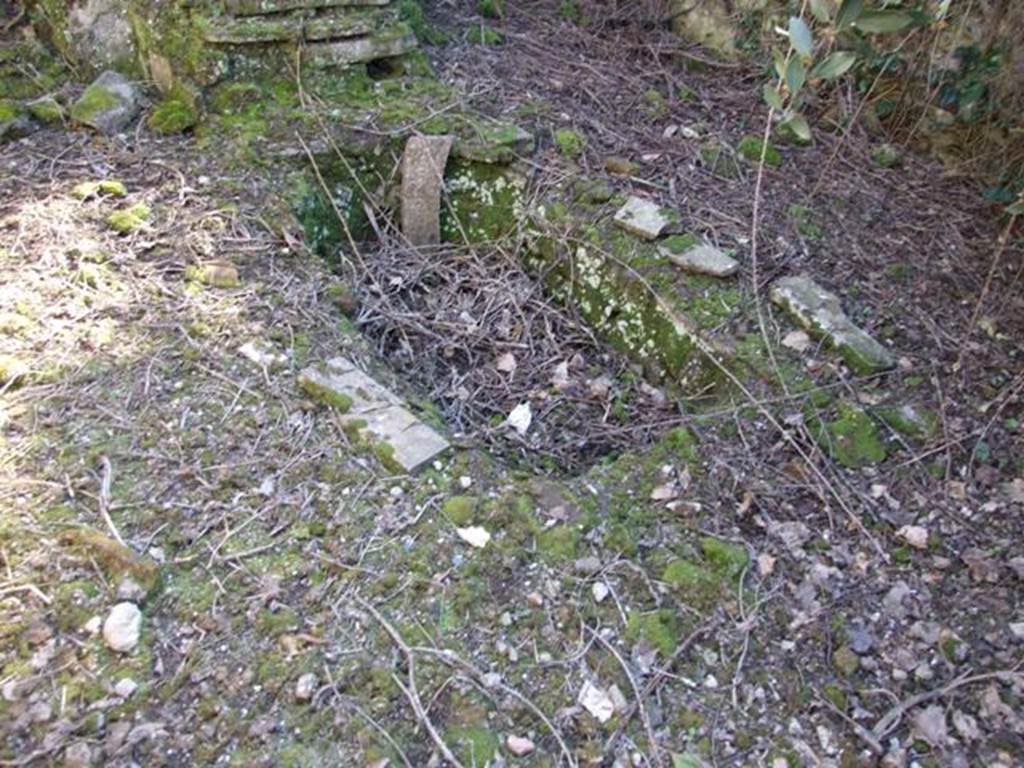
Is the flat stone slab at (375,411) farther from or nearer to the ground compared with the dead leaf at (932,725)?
farther from the ground

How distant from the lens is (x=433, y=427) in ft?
7.35

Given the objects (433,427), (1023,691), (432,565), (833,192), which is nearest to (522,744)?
(432,565)

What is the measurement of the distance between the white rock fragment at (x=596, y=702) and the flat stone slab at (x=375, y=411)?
73 centimetres

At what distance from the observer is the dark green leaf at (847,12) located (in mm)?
2018

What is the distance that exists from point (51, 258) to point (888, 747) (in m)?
2.75

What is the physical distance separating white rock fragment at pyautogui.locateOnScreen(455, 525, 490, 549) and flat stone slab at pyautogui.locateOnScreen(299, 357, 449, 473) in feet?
0.78

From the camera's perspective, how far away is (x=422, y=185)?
3.24 metres

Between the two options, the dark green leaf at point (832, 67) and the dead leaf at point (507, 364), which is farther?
the dead leaf at point (507, 364)

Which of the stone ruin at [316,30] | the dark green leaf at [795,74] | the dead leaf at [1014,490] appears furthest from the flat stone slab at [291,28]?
the dead leaf at [1014,490]

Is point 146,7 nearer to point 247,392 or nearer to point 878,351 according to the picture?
point 247,392

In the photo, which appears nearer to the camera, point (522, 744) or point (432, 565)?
point (522, 744)

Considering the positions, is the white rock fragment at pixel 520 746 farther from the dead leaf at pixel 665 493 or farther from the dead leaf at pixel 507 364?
the dead leaf at pixel 507 364

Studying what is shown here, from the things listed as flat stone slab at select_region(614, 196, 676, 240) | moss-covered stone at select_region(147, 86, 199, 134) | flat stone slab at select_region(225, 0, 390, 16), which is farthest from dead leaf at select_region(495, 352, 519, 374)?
flat stone slab at select_region(225, 0, 390, 16)

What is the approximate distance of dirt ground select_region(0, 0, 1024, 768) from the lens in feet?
5.19
